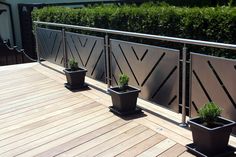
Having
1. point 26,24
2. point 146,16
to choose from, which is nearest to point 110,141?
point 146,16

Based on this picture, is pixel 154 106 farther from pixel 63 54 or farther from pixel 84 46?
pixel 63 54

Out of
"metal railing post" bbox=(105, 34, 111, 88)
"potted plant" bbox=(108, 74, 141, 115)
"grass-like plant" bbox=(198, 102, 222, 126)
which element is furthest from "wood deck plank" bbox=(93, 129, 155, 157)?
"metal railing post" bbox=(105, 34, 111, 88)

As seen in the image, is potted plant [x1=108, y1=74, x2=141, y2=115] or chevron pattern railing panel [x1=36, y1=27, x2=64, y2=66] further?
chevron pattern railing panel [x1=36, y1=27, x2=64, y2=66]

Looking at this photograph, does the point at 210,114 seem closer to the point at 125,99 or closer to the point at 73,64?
the point at 125,99

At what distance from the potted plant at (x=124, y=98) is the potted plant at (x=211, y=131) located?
128 centimetres

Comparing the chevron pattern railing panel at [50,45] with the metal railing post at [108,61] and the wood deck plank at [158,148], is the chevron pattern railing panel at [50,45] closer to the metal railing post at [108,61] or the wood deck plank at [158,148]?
the metal railing post at [108,61]

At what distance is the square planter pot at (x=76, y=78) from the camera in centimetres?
577

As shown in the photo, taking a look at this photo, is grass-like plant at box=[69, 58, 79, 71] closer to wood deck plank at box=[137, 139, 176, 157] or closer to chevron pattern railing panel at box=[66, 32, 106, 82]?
chevron pattern railing panel at box=[66, 32, 106, 82]

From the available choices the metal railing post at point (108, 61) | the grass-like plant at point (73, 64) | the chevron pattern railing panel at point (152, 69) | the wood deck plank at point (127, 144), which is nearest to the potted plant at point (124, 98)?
the chevron pattern railing panel at point (152, 69)

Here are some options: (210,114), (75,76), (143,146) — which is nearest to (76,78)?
(75,76)

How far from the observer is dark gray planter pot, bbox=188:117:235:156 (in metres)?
3.05

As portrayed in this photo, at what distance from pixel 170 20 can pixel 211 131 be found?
6.89 feet

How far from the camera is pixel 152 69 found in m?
4.43

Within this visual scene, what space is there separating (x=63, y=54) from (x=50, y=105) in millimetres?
2333
